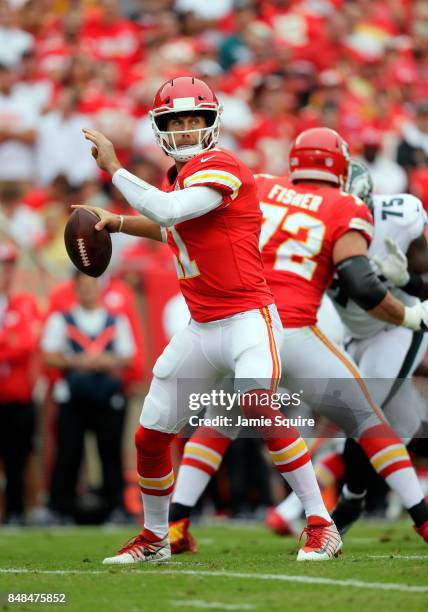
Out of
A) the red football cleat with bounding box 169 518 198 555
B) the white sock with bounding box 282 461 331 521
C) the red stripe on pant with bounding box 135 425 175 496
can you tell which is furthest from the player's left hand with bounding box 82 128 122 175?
the red football cleat with bounding box 169 518 198 555

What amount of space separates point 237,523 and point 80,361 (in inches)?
65.0

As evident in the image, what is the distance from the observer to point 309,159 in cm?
614

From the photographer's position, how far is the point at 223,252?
16.9 feet

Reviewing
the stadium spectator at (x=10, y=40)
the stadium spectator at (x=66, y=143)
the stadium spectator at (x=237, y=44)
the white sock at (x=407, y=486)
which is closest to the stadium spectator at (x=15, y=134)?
the stadium spectator at (x=66, y=143)

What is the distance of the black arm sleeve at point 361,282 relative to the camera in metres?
5.61

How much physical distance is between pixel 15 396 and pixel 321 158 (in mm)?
3795

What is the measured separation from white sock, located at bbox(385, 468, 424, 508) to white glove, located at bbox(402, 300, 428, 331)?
2.21 ft

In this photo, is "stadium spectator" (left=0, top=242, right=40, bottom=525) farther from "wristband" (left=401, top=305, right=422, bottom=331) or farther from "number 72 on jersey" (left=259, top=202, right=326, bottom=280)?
"wristband" (left=401, top=305, right=422, bottom=331)

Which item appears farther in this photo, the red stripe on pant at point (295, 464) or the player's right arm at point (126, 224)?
the player's right arm at point (126, 224)

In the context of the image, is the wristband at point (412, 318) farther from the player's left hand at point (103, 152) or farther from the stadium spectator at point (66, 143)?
the stadium spectator at point (66, 143)

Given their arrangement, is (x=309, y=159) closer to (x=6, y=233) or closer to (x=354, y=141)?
(x=6, y=233)

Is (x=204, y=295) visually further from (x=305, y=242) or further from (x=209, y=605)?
(x=209, y=605)

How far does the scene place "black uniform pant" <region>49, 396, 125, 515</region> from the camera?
8891 millimetres

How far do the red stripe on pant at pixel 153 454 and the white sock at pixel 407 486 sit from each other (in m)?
1.16
